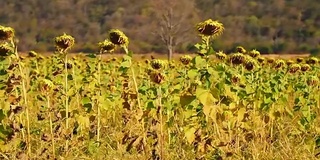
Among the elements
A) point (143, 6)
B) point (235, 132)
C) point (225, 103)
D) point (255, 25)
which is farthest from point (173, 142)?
point (143, 6)

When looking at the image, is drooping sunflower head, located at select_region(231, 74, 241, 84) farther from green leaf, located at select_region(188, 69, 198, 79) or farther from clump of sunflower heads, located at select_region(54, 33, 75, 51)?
clump of sunflower heads, located at select_region(54, 33, 75, 51)

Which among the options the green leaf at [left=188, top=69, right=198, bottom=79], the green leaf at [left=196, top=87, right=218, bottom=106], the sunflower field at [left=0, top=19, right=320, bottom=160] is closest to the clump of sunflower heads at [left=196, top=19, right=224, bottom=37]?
the sunflower field at [left=0, top=19, right=320, bottom=160]

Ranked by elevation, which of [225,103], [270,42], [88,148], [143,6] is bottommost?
[88,148]

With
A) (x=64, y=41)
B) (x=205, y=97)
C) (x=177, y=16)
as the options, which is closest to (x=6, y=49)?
(x=64, y=41)

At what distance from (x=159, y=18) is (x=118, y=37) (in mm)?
49109

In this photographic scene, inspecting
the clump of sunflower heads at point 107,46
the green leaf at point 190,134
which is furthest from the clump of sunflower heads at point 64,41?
the green leaf at point 190,134

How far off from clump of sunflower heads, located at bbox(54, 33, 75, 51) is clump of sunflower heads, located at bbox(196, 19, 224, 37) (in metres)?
0.98

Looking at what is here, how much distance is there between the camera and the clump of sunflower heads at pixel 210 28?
14.0ft

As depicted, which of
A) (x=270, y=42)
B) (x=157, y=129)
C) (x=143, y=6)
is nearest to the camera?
(x=157, y=129)

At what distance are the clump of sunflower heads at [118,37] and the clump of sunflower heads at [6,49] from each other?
2.42ft

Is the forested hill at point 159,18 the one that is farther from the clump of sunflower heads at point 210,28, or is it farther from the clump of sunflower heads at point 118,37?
the clump of sunflower heads at point 210,28

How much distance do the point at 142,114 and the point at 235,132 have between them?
2.94ft

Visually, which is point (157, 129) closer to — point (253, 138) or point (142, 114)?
point (142, 114)

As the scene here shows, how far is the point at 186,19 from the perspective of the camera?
5381 centimetres
